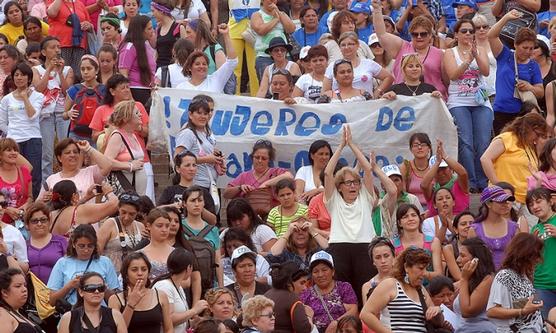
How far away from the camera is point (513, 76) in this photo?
19125mm

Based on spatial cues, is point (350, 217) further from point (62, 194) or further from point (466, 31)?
point (466, 31)

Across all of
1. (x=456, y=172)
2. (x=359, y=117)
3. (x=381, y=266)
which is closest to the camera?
(x=381, y=266)

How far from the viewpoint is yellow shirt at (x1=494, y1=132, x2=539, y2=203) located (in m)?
17.2

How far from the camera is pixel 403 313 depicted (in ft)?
46.6

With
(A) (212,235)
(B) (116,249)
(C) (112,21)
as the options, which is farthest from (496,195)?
(C) (112,21)

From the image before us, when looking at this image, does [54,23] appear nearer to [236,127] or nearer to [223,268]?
[236,127]

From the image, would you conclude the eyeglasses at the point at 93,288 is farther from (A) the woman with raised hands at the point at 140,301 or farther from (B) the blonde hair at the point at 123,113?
(B) the blonde hair at the point at 123,113

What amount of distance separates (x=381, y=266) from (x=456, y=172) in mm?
2596

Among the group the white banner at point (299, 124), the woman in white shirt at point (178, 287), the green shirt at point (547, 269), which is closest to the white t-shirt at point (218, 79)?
the white banner at point (299, 124)

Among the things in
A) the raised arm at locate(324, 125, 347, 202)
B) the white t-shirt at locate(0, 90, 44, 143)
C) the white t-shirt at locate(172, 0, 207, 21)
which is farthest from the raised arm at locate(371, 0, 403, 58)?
the white t-shirt at locate(0, 90, 44, 143)

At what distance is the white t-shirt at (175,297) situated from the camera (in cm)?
1480

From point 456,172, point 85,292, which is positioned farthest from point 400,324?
point 456,172

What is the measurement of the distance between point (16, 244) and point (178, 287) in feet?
5.44

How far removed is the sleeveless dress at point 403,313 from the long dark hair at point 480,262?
588 millimetres
